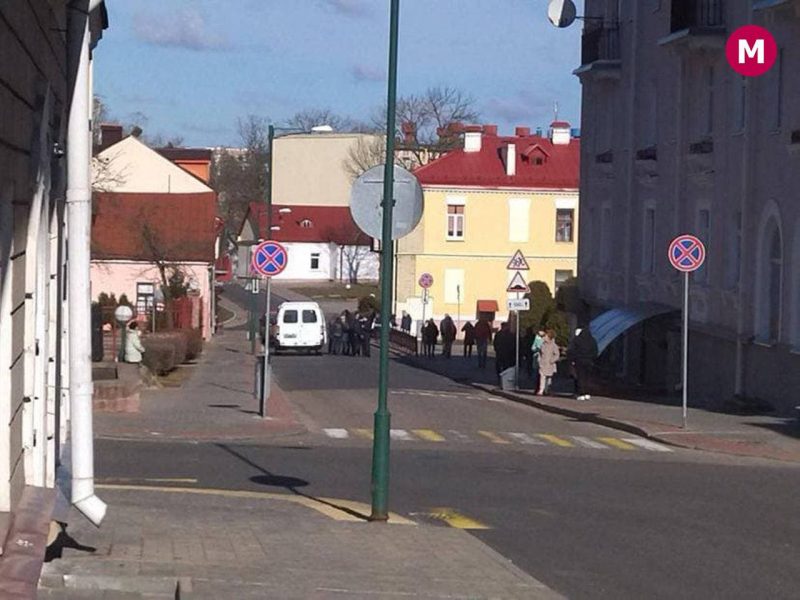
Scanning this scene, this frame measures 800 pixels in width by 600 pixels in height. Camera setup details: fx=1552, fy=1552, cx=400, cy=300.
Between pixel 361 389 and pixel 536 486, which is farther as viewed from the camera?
pixel 361 389

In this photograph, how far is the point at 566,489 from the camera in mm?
16422

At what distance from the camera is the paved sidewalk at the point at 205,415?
74.0 ft

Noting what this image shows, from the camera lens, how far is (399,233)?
504 inches

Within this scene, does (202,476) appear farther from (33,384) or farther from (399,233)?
(33,384)

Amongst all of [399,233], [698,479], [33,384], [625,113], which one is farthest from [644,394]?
[33,384]

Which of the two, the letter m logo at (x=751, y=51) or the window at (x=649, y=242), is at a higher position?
the letter m logo at (x=751, y=51)

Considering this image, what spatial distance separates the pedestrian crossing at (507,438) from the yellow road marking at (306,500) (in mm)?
7875

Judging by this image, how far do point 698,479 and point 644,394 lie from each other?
58.9 feet

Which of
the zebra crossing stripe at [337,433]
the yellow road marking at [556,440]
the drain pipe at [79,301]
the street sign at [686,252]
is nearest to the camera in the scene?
the drain pipe at [79,301]

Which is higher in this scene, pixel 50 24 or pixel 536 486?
pixel 50 24

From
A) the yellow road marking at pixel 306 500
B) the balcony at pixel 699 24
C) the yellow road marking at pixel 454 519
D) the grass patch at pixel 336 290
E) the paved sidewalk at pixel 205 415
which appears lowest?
the paved sidewalk at pixel 205 415

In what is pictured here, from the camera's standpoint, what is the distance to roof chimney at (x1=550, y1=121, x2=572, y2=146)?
263ft

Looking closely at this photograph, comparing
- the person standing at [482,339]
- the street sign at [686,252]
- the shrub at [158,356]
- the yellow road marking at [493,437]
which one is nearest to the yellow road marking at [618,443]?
the yellow road marking at [493,437]

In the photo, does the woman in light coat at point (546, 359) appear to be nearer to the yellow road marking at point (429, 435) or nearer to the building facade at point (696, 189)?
the building facade at point (696, 189)
